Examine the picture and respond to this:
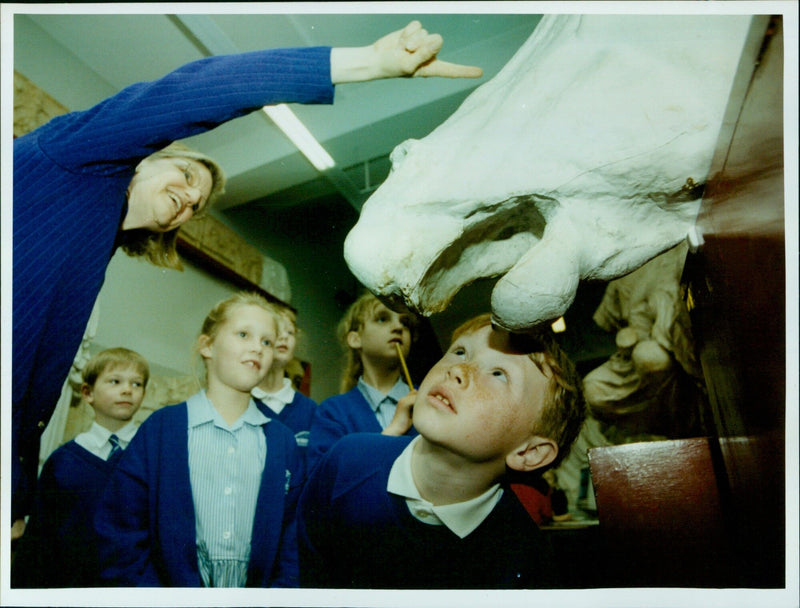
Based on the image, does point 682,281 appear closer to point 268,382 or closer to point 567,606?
point 567,606

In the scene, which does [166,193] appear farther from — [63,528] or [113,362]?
[63,528]

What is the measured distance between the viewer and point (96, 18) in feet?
2.34

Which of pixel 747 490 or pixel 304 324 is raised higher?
pixel 304 324

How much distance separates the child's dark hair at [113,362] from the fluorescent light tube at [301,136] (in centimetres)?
35

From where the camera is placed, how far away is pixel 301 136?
763 millimetres

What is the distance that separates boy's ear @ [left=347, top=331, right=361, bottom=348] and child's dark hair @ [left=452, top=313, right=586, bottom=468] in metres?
0.14

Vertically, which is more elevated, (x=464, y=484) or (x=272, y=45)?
(x=272, y=45)

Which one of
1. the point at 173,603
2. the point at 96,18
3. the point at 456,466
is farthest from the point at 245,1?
the point at 173,603

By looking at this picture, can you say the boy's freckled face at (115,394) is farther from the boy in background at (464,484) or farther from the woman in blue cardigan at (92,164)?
the boy in background at (464,484)

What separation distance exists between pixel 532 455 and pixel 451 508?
108 millimetres

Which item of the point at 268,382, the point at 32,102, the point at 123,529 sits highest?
the point at 32,102

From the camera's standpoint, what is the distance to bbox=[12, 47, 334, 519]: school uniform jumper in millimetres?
630

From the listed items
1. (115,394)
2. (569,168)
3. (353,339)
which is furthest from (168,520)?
(569,168)

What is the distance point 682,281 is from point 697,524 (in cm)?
29
